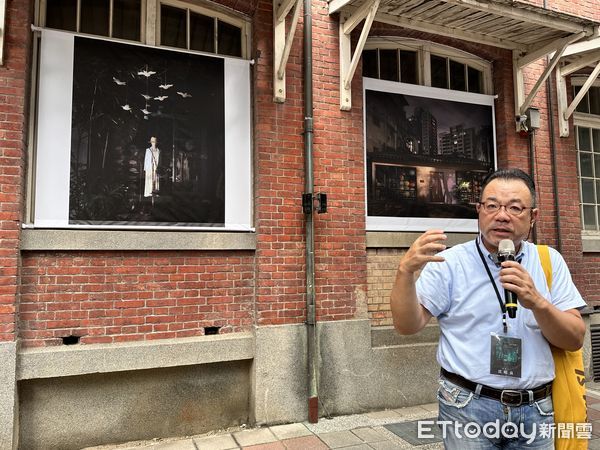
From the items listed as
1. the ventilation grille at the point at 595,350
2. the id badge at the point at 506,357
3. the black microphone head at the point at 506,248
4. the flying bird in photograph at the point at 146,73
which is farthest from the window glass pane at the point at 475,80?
the id badge at the point at 506,357

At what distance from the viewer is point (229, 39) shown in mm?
5242

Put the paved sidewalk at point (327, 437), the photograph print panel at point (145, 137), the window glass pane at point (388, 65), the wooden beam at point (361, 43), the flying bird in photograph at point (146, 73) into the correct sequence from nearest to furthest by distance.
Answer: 1. the paved sidewalk at point (327, 437)
2. the photograph print panel at point (145, 137)
3. the flying bird in photograph at point (146, 73)
4. the wooden beam at point (361, 43)
5. the window glass pane at point (388, 65)

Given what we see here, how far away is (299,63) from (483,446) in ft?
14.6

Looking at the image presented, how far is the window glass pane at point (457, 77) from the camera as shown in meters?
6.41

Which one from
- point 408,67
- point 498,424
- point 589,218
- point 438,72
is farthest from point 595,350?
point 498,424

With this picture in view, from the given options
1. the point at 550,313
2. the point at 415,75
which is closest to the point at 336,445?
the point at 550,313

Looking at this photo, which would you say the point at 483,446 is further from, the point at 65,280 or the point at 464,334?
the point at 65,280

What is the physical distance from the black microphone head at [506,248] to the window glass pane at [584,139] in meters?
6.37

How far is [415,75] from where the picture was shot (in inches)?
243

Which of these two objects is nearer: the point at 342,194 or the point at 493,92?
the point at 342,194

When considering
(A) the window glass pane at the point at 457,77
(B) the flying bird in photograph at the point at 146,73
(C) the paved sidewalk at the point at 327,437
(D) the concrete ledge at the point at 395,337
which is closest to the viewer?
(C) the paved sidewalk at the point at 327,437

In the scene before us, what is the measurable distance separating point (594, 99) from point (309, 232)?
5.94 metres

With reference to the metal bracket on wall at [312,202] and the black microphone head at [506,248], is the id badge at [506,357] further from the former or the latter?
the metal bracket on wall at [312,202]

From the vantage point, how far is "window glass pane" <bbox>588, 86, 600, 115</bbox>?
7.42 m
